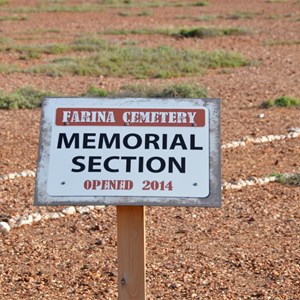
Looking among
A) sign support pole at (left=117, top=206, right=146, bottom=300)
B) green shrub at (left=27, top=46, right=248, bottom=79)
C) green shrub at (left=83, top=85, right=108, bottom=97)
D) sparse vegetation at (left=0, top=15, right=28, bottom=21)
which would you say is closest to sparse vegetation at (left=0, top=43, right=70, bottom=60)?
green shrub at (left=27, top=46, right=248, bottom=79)

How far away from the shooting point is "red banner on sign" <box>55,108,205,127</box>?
461 cm

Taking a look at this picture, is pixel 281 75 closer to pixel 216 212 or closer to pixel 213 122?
pixel 216 212

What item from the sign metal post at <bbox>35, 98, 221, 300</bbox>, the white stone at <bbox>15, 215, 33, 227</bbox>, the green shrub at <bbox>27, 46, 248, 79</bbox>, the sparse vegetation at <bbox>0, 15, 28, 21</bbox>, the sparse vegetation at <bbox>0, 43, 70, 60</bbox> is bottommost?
the sign metal post at <bbox>35, 98, 221, 300</bbox>

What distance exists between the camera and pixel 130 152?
452 centimetres

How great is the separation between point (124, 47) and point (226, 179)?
11.9m

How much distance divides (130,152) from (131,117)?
0.20m

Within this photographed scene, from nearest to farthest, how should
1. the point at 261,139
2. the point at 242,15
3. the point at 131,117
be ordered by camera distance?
the point at 131,117, the point at 261,139, the point at 242,15

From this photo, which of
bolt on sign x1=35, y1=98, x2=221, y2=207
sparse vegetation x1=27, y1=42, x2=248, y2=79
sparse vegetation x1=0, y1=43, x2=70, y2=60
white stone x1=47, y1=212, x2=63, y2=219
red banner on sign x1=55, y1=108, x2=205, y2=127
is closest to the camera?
bolt on sign x1=35, y1=98, x2=221, y2=207

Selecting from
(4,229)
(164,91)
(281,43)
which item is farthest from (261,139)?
(281,43)

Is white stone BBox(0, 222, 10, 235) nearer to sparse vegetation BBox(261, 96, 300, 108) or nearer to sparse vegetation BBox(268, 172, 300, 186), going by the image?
sparse vegetation BBox(268, 172, 300, 186)

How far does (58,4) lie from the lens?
37281 millimetres

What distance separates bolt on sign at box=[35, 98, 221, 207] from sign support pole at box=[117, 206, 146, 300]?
0.11 metres

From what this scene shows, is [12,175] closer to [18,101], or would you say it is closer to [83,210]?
[83,210]

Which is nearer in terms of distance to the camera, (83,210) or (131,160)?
(131,160)
